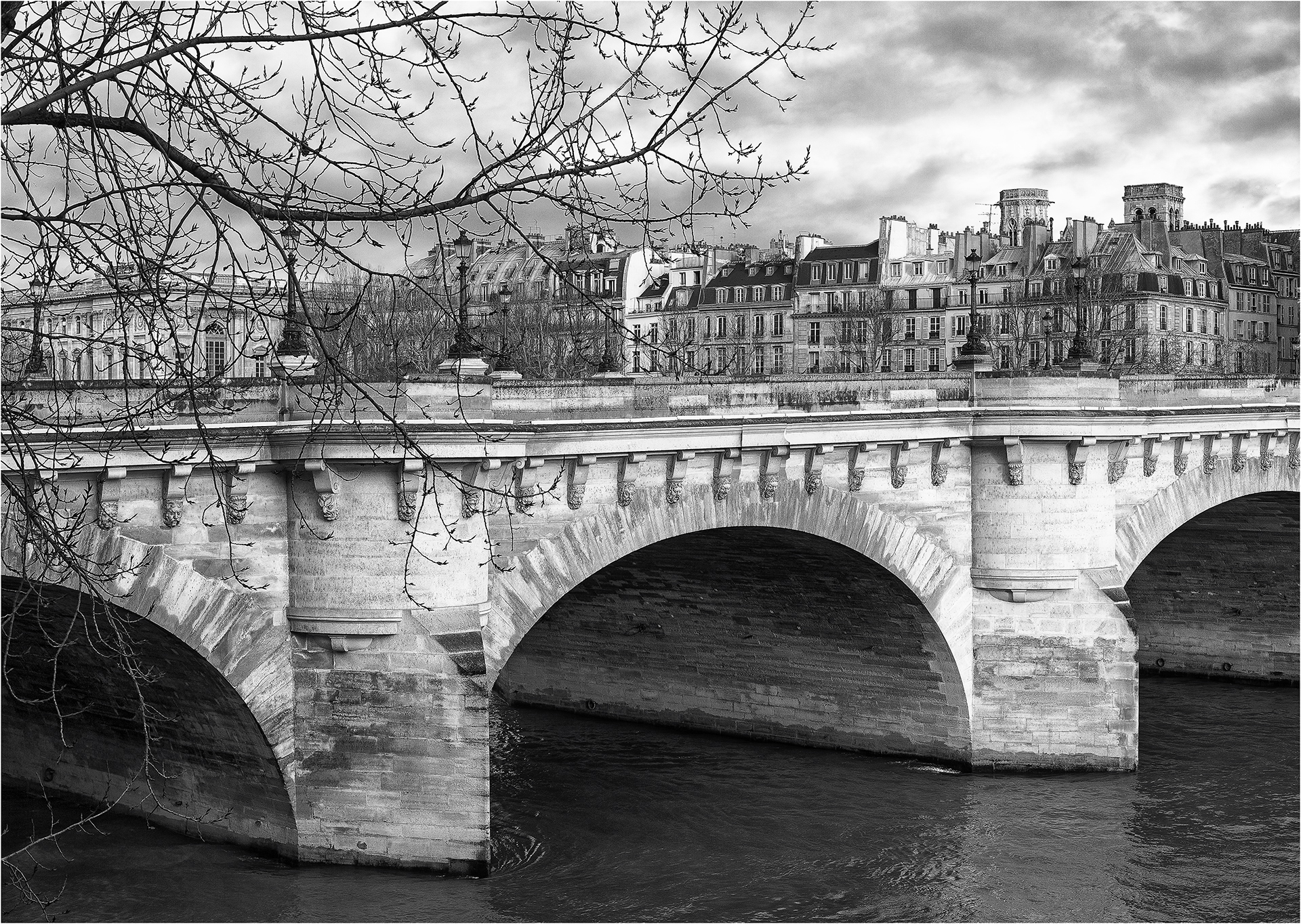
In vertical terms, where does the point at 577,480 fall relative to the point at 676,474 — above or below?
below

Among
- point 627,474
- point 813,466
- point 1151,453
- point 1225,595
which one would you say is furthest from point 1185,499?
point 627,474

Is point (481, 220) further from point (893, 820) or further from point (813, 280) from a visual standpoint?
point (813, 280)

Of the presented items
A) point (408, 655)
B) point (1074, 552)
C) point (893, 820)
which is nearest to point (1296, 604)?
point (1074, 552)

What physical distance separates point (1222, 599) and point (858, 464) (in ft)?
55.0

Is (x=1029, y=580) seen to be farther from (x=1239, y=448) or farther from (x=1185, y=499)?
(x=1239, y=448)

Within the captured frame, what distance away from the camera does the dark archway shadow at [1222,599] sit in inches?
1519

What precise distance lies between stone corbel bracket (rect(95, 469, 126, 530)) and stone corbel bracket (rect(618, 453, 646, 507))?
7.18 m

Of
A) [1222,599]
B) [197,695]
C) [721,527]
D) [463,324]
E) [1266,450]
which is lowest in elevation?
[197,695]

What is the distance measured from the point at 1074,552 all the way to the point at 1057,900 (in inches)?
312

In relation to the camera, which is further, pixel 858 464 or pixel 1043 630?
pixel 1043 630

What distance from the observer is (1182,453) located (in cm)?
3194

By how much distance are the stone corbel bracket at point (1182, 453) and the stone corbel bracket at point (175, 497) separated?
1962 centimetres

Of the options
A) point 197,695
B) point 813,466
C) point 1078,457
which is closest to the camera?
point 197,695

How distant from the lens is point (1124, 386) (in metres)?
33.4
